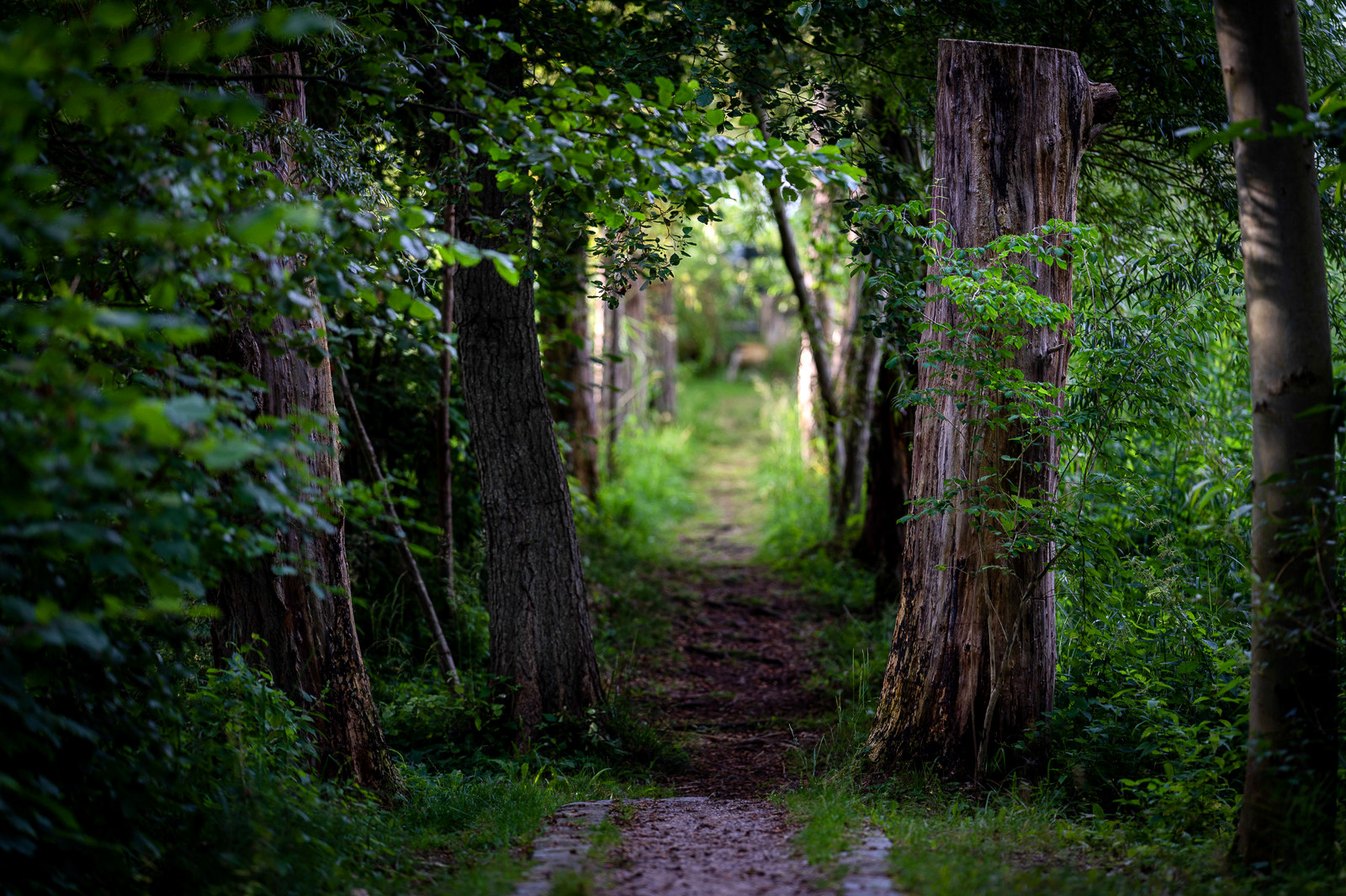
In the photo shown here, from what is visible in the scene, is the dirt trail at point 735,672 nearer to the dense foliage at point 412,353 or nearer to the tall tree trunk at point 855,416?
the dense foliage at point 412,353

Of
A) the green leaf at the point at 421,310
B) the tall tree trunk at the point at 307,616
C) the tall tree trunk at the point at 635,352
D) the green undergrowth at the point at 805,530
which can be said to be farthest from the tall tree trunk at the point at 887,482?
the tall tree trunk at the point at 635,352

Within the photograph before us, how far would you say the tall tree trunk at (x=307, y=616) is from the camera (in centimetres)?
384

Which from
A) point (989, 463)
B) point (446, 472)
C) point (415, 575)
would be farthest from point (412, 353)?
point (989, 463)

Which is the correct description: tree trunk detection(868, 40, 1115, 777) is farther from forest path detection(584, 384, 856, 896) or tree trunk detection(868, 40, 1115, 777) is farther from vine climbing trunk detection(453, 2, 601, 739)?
vine climbing trunk detection(453, 2, 601, 739)

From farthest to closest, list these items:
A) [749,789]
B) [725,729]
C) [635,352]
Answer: [635,352]
[725,729]
[749,789]

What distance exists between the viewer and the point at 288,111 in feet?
14.1

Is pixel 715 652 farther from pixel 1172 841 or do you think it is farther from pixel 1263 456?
pixel 1263 456

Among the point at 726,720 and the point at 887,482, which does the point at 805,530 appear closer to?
the point at 887,482

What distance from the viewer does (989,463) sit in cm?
423

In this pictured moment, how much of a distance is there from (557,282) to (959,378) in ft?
12.3

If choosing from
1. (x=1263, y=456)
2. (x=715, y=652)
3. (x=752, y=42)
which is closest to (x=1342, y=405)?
(x=1263, y=456)

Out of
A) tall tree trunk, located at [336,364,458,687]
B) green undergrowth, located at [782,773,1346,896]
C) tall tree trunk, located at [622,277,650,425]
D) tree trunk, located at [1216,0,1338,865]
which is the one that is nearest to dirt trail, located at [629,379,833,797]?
green undergrowth, located at [782,773,1346,896]

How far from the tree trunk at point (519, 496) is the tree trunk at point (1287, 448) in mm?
3443

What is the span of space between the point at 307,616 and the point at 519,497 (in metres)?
1.51
